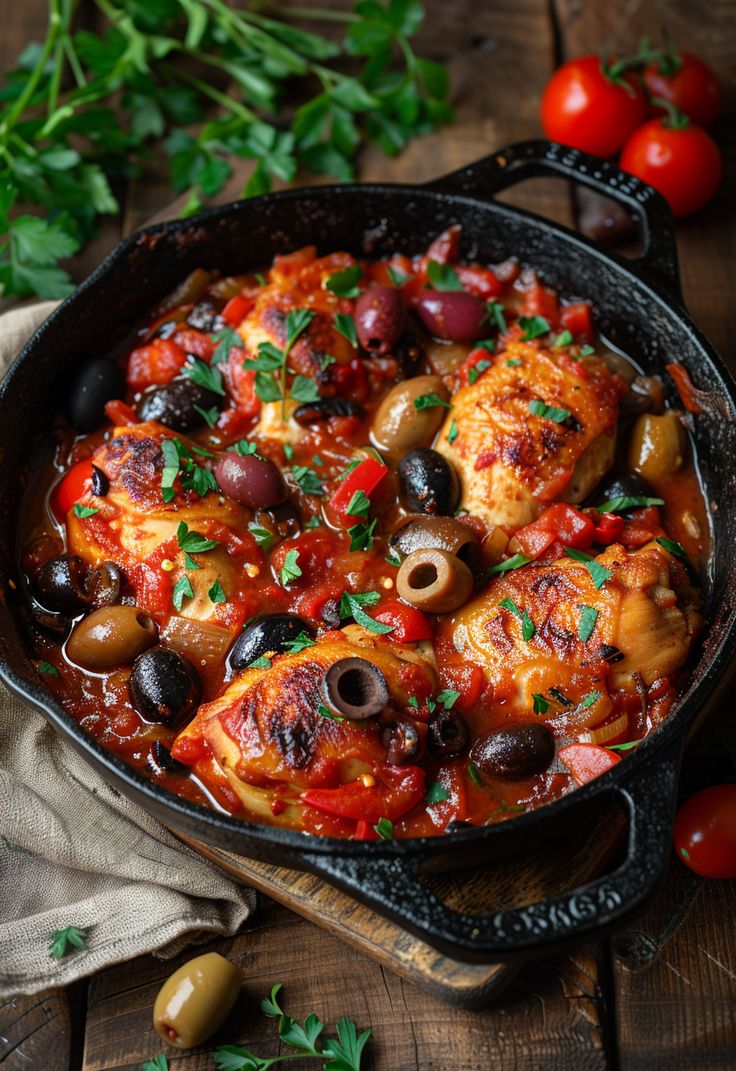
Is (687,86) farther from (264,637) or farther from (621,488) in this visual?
(264,637)

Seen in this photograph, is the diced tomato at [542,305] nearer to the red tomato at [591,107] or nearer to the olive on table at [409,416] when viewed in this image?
the olive on table at [409,416]

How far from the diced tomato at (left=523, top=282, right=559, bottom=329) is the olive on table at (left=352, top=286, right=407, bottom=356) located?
57cm

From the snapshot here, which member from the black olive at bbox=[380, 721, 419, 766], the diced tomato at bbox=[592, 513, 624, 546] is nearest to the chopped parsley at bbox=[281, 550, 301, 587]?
the black olive at bbox=[380, 721, 419, 766]

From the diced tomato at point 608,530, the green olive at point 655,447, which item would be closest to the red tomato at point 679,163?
the green olive at point 655,447

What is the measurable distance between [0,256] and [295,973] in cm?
350

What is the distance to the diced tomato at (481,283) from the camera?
15.5 feet

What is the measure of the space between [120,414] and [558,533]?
5.76ft

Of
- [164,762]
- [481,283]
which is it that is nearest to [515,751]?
[164,762]

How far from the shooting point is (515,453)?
4035 millimetres

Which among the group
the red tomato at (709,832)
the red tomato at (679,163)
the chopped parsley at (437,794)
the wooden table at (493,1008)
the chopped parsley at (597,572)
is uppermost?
the red tomato at (679,163)

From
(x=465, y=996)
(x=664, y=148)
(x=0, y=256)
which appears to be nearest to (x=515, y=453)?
(x=465, y=996)

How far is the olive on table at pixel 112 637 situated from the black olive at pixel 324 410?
39.2 inches

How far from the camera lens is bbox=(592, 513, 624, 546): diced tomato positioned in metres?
4.03

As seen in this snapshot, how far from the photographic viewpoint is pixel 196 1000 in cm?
347
